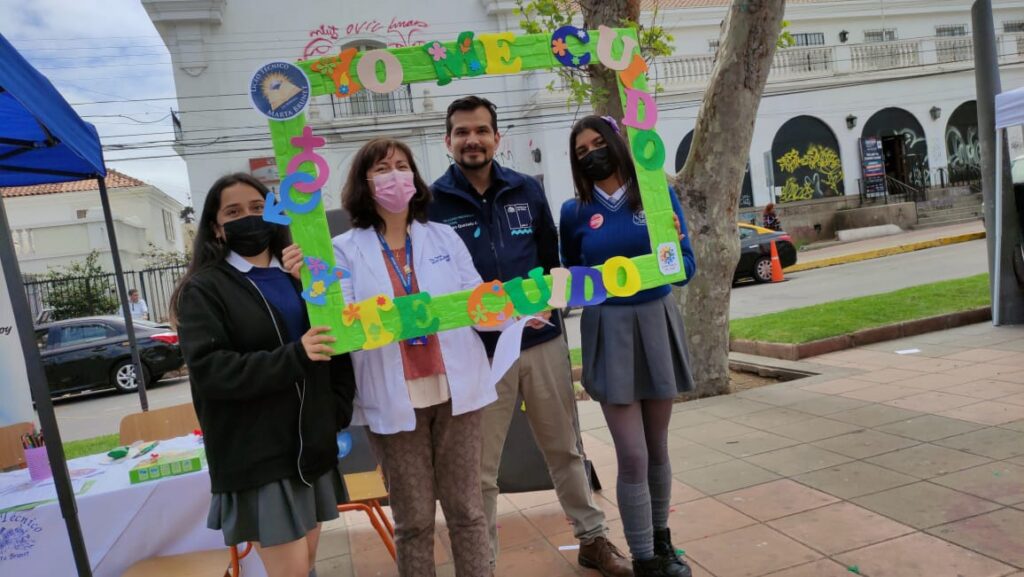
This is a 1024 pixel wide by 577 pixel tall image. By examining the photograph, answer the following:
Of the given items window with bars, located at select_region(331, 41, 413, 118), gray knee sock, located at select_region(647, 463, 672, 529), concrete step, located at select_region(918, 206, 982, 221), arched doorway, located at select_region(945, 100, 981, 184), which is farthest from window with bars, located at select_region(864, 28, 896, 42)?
gray knee sock, located at select_region(647, 463, 672, 529)

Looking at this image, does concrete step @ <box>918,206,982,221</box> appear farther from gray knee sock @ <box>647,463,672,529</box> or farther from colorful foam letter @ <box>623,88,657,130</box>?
colorful foam letter @ <box>623,88,657,130</box>

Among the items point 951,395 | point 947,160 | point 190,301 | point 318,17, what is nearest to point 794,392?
point 951,395

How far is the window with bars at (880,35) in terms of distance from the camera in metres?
25.2

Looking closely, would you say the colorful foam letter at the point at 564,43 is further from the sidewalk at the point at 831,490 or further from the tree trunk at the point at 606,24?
the tree trunk at the point at 606,24

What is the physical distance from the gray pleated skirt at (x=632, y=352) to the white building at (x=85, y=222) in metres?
22.5

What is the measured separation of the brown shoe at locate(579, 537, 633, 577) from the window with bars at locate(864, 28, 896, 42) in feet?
88.6

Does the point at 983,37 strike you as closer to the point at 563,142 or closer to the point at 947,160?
the point at 563,142

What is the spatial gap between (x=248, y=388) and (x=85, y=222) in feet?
83.8

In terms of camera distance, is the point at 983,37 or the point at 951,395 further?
the point at 983,37

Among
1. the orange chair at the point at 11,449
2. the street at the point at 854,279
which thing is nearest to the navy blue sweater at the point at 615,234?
the orange chair at the point at 11,449

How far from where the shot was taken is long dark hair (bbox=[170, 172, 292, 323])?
91.5 inches

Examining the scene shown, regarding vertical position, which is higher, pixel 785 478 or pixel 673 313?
pixel 673 313

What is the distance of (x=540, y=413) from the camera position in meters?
3.23

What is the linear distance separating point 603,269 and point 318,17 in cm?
1977
